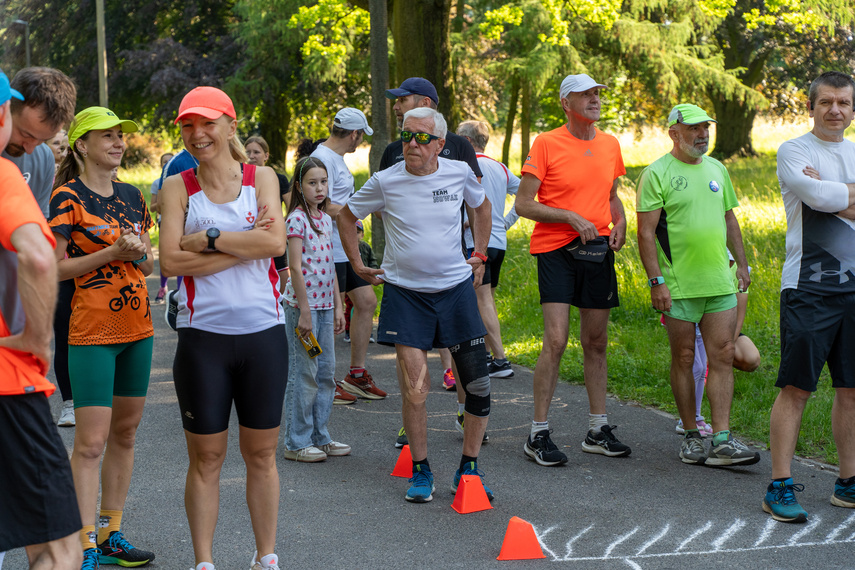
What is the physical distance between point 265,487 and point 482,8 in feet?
90.3

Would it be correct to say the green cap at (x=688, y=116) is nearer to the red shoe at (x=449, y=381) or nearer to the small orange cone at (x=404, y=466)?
the small orange cone at (x=404, y=466)

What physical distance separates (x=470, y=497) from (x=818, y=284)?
7.13ft

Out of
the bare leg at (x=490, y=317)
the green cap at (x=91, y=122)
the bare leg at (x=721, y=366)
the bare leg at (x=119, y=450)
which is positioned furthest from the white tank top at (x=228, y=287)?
the bare leg at (x=490, y=317)

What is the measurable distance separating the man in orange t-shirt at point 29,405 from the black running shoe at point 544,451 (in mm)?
3493

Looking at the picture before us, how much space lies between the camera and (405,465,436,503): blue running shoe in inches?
200

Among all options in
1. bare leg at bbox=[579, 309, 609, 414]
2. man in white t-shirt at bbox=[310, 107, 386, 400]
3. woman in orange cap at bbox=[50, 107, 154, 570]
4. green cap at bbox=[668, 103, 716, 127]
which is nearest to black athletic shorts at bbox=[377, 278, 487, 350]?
bare leg at bbox=[579, 309, 609, 414]

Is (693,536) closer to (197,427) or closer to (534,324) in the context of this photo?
(197,427)

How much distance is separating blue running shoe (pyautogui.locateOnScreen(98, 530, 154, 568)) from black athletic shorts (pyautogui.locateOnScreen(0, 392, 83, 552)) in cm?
158

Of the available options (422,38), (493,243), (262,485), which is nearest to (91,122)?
(262,485)

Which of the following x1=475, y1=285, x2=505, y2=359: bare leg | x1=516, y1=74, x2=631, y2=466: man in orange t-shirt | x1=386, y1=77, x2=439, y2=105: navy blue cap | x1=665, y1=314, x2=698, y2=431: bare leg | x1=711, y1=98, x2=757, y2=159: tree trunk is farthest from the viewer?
x1=711, y1=98, x2=757, y2=159: tree trunk

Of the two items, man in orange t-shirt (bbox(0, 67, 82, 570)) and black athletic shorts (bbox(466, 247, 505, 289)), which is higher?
man in orange t-shirt (bbox(0, 67, 82, 570))

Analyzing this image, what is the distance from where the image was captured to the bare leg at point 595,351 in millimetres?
5969

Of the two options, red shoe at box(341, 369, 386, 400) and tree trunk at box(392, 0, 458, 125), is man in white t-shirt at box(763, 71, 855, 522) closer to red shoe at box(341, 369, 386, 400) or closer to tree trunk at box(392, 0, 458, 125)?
red shoe at box(341, 369, 386, 400)

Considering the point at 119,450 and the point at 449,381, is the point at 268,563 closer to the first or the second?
the point at 119,450
